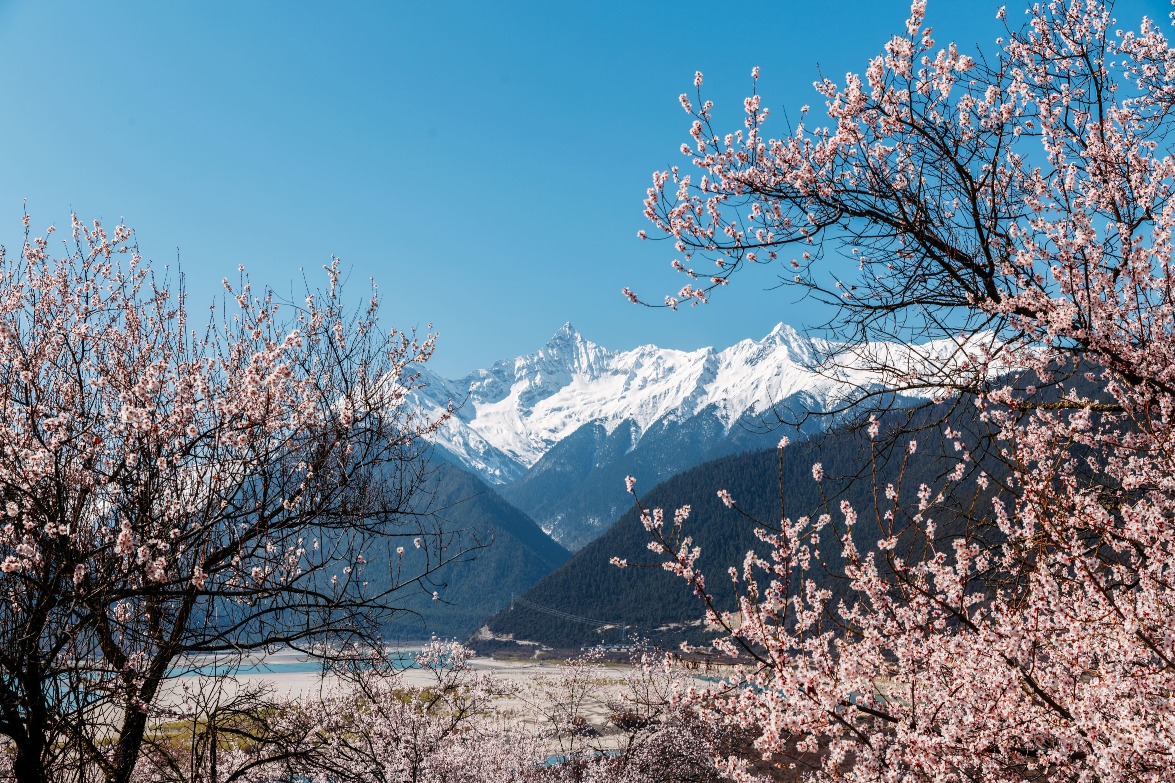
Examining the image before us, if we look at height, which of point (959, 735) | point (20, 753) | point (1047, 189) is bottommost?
point (20, 753)

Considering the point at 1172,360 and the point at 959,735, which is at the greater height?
the point at 1172,360

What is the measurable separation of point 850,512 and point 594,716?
1663 inches

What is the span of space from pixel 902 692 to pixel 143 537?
228 inches

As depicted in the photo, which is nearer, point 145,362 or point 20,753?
point 20,753

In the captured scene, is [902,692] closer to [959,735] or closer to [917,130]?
[959,735]

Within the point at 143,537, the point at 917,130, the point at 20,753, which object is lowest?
the point at 20,753

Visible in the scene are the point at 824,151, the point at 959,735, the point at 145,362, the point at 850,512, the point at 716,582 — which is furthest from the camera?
the point at 716,582

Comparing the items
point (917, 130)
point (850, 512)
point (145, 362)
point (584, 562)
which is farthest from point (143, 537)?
point (584, 562)

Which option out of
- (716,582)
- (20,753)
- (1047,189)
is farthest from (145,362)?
(716,582)

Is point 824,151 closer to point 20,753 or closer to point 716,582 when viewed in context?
point 20,753

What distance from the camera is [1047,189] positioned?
17.3ft

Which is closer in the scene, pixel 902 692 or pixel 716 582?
pixel 902 692

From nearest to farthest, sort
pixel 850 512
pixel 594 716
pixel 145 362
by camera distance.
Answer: pixel 850 512, pixel 145 362, pixel 594 716

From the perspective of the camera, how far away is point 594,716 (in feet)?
138
